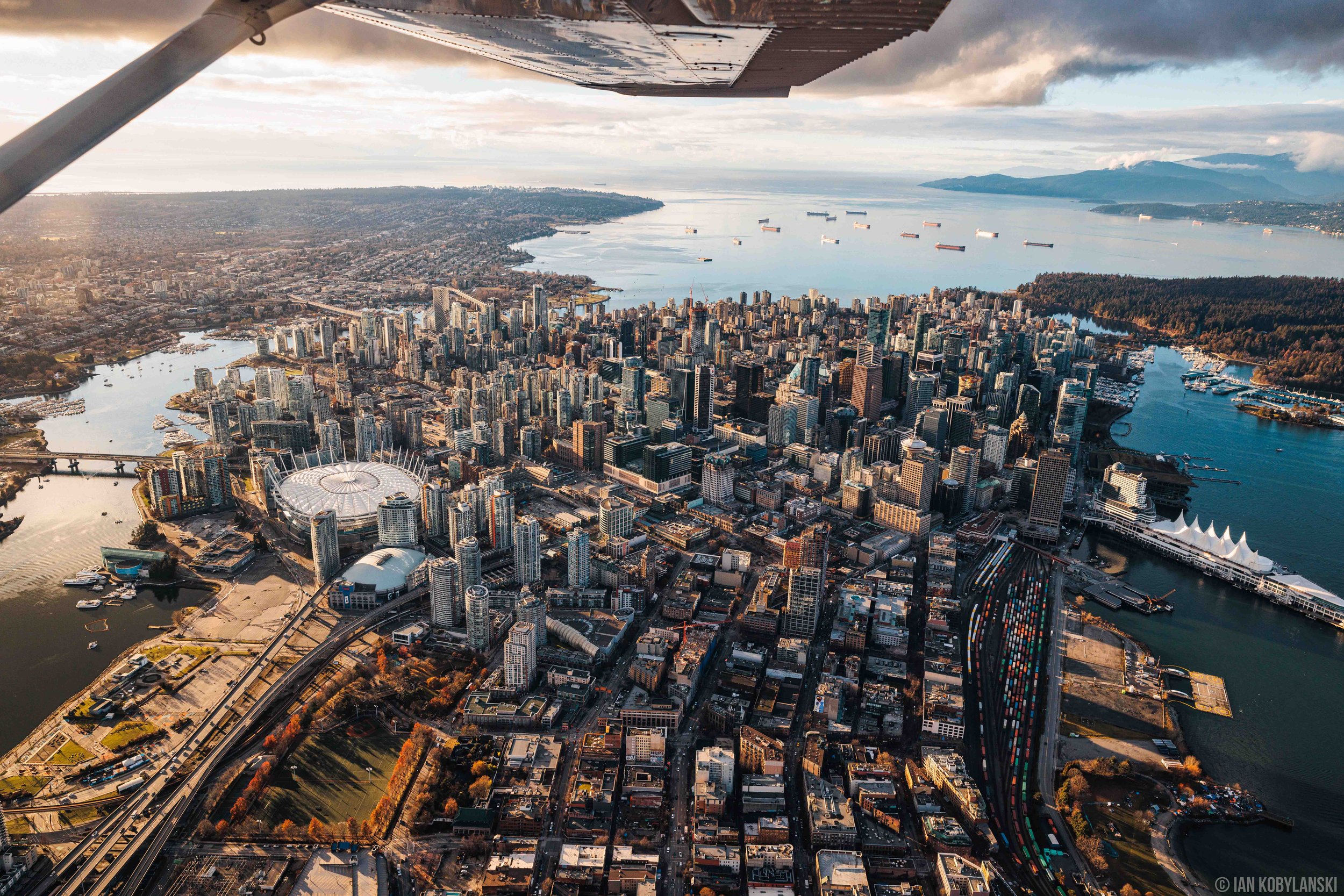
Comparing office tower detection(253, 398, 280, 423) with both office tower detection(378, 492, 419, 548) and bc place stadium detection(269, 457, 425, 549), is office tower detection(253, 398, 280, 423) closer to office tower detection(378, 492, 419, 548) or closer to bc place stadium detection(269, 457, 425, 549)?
bc place stadium detection(269, 457, 425, 549)

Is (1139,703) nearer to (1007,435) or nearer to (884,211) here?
(1007,435)

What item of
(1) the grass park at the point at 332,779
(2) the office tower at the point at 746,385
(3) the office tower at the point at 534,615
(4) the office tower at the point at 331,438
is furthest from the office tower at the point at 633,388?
(1) the grass park at the point at 332,779

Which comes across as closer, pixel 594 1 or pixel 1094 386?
pixel 594 1

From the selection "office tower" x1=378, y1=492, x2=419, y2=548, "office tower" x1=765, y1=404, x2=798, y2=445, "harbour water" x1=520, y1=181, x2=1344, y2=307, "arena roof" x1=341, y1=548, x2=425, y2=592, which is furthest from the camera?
"harbour water" x1=520, y1=181, x2=1344, y2=307

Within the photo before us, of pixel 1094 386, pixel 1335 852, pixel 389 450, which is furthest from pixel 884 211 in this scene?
pixel 1335 852

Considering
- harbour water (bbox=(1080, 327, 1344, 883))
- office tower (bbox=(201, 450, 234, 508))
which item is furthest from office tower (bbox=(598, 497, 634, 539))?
harbour water (bbox=(1080, 327, 1344, 883))

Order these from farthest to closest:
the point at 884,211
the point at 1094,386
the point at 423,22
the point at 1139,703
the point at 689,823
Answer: the point at 884,211 < the point at 1094,386 < the point at 1139,703 < the point at 689,823 < the point at 423,22

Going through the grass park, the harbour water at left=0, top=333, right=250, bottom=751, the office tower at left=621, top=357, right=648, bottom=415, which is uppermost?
the office tower at left=621, top=357, right=648, bottom=415

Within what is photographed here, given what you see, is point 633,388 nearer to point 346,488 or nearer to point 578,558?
point 346,488
